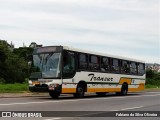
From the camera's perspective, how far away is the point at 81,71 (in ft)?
80.3

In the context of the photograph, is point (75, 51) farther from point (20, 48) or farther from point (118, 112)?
point (20, 48)

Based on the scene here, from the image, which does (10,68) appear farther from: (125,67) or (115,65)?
(115,65)

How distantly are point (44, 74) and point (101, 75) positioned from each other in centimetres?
562

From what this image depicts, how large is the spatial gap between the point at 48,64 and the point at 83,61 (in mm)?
2927

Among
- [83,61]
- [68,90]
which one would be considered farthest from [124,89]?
[68,90]

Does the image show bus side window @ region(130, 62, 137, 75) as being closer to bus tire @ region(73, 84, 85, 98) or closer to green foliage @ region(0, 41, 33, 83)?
bus tire @ region(73, 84, 85, 98)

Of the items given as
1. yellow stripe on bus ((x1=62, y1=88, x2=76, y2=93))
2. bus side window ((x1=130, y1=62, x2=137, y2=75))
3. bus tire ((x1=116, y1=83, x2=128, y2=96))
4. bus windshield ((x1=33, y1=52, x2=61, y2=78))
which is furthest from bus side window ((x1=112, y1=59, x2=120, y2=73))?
bus windshield ((x1=33, y1=52, x2=61, y2=78))

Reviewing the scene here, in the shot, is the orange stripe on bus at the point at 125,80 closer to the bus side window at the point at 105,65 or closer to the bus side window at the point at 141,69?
the bus side window at the point at 141,69

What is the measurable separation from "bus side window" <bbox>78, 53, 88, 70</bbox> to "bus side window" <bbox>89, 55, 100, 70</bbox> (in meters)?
0.57

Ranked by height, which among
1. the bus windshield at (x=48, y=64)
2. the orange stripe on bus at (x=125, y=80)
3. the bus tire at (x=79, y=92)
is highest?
the bus windshield at (x=48, y=64)

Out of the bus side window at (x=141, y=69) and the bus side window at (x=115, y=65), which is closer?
the bus side window at (x=115, y=65)

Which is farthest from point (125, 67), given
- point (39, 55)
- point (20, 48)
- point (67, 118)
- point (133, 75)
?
point (20, 48)

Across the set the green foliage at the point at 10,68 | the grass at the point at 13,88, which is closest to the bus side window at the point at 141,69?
the grass at the point at 13,88

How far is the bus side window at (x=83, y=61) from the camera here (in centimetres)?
2450
